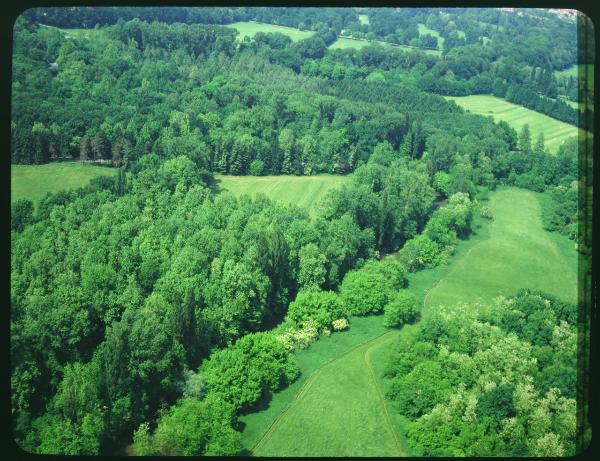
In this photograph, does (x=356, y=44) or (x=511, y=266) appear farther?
(x=356, y=44)

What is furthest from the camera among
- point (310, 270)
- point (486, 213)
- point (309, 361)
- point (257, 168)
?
point (257, 168)

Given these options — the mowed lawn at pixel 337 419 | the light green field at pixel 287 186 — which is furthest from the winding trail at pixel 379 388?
the light green field at pixel 287 186

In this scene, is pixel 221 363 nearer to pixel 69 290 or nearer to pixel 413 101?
pixel 69 290

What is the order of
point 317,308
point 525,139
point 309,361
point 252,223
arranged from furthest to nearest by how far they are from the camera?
point 525,139 < point 252,223 < point 317,308 < point 309,361

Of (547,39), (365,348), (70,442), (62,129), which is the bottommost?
(365,348)

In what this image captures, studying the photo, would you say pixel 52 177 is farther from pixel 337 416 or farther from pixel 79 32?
pixel 79 32

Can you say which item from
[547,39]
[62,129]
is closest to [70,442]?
[62,129]

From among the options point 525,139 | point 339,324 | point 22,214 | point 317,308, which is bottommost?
point 339,324

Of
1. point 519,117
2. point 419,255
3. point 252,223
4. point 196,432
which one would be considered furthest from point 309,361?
point 519,117
